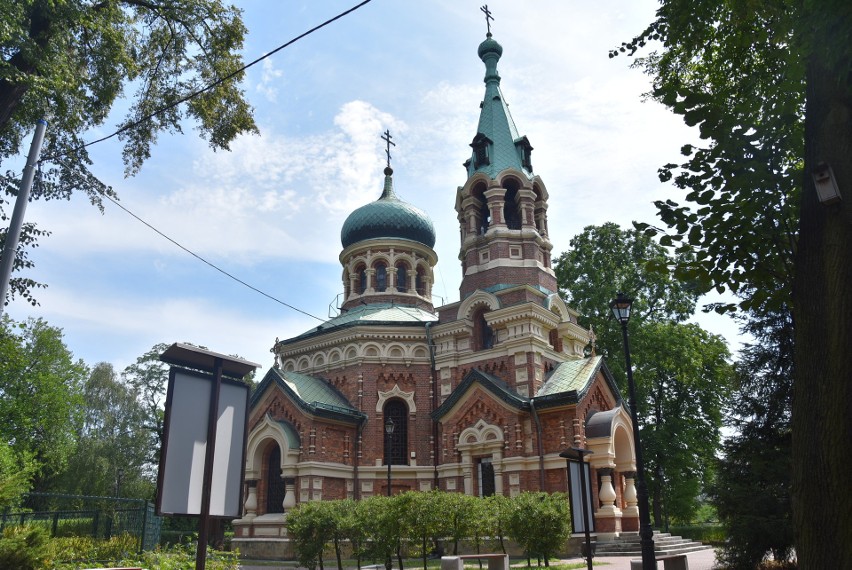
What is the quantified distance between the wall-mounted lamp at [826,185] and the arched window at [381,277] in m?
24.4

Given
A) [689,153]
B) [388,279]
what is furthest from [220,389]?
[388,279]

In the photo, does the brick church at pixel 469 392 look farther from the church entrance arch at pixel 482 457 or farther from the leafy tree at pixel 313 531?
the leafy tree at pixel 313 531

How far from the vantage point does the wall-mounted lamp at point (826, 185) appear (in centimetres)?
547

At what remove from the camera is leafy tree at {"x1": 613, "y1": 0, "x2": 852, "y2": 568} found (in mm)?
5227

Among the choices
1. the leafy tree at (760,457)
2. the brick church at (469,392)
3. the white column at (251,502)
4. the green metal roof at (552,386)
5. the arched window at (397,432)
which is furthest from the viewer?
the arched window at (397,432)

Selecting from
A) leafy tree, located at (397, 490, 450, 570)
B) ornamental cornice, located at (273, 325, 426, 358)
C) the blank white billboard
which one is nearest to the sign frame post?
the blank white billboard

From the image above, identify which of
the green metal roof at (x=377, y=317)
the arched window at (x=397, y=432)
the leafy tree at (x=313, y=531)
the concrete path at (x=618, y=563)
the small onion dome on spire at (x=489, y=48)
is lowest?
the concrete path at (x=618, y=563)

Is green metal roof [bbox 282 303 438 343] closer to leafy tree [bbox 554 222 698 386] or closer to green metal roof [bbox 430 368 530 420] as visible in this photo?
green metal roof [bbox 430 368 530 420]

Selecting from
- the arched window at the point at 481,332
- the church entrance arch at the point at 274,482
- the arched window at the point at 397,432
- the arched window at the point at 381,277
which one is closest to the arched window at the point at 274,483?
the church entrance arch at the point at 274,482

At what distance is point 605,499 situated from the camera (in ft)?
65.4

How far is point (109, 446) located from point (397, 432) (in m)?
24.9

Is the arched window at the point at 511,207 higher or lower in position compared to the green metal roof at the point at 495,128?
lower

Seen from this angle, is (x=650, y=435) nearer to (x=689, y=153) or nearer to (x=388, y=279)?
(x=388, y=279)

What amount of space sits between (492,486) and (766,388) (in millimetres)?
9866
